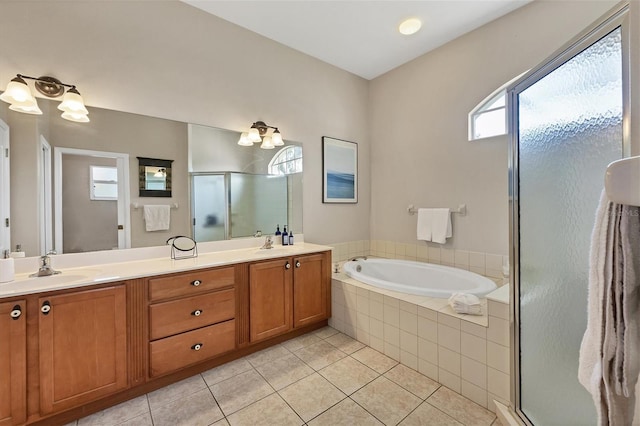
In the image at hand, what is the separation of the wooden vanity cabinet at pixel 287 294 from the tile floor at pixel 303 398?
0.28m

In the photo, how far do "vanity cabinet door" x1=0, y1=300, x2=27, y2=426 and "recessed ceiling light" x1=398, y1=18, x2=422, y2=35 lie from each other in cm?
340

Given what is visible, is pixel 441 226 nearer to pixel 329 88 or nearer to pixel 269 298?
pixel 269 298

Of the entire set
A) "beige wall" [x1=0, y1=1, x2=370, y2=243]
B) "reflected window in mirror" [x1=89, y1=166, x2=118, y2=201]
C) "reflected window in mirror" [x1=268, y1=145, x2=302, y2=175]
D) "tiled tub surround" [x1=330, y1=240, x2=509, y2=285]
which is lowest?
"tiled tub surround" [x1=330, y1=240, x2=509, y2=285]

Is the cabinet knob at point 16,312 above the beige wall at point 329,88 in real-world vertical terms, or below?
below

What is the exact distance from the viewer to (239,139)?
2582 millimetres

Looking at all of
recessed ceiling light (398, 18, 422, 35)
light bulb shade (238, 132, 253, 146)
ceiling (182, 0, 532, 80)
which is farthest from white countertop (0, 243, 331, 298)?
recessed ceiling light (398, 18, 422, 35)

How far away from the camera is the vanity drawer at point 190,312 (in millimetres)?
1704

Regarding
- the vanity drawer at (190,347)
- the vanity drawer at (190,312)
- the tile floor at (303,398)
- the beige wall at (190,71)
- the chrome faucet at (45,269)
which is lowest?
the tile floor at (303,398)

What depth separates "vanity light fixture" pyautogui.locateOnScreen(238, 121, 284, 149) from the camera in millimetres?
2617

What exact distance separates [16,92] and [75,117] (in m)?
0.28

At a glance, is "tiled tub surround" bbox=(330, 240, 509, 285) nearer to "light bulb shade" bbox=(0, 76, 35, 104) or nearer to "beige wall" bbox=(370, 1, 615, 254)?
"beige wall" bbox=(370, 1, 615, 254)

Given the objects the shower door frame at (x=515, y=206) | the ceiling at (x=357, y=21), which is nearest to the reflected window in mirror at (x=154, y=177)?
the ceiling at (x=357, y=21)

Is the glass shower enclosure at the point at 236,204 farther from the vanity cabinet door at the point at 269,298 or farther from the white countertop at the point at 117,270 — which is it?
the vanity cabinet door at the point at 269,298

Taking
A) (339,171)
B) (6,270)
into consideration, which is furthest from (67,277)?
(339,171)
